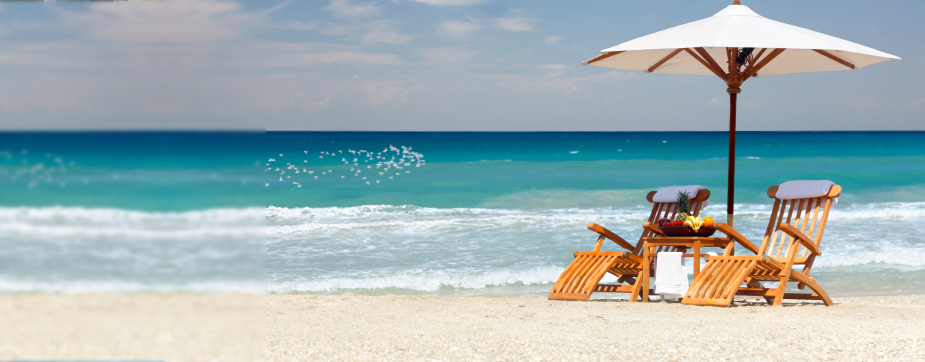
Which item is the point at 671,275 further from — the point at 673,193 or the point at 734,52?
the point at 734,52

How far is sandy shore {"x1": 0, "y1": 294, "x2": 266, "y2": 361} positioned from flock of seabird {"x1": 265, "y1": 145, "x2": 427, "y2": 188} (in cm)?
1446

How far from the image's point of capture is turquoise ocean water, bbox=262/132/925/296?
7613mm

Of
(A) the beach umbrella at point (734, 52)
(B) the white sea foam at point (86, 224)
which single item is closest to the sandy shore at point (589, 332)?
(A) the beach umbrella at point (734, 52)

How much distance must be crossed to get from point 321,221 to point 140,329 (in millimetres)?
9445

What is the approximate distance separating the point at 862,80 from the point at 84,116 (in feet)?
102

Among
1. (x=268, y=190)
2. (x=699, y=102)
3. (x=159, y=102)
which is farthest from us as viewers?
(x=699, y=102)

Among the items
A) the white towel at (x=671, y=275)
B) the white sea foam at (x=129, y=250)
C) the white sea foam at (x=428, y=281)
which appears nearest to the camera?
the white sea foam at (x=129, y=250)

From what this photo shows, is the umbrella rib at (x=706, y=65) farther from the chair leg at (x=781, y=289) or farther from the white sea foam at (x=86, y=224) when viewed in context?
the white sea foam at (x=86, y=224)

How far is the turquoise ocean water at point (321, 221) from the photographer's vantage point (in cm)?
345

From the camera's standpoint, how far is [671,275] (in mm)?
5430

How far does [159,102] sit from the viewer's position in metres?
2.18

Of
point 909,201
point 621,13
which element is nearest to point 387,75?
point 621,13

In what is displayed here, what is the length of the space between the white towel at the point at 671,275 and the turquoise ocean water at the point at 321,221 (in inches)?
68.9

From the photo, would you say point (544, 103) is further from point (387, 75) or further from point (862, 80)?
point (862, 80)
